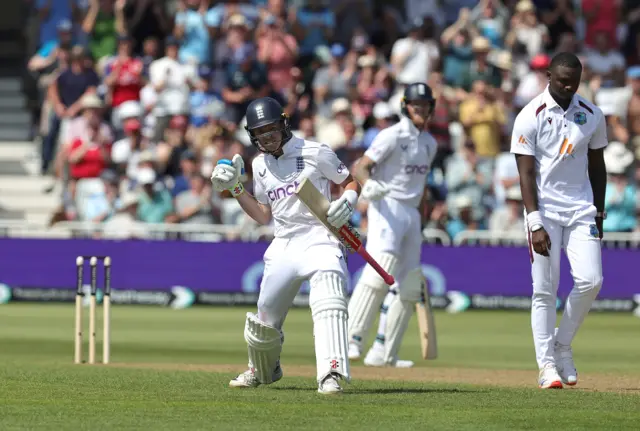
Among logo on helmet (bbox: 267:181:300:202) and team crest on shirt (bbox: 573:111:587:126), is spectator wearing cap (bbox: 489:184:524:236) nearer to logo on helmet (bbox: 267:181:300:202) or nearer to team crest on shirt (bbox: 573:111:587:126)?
team crest on shirt (bbox: 573:111:587:126)

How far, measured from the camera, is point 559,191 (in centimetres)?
1060

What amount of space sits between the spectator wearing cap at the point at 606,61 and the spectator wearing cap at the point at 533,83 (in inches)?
41.9

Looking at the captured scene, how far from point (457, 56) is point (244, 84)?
359cm

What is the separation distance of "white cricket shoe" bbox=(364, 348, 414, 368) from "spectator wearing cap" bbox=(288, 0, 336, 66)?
1161 centimetres

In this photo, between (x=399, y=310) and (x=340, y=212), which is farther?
(x=399, y=310)

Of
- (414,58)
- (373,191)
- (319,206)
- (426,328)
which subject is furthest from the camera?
(414,58)

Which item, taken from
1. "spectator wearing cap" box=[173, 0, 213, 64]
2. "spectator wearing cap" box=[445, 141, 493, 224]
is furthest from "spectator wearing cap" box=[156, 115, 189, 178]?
"spectator wearing cap" box=[445, 141, 493, 224]

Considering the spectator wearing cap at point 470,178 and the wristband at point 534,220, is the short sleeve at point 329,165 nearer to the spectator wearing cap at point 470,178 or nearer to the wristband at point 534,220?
the wristband at point 534,220

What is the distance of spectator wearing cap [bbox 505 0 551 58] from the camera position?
2445 cm

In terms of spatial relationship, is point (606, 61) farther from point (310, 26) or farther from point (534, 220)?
point (534, 220)

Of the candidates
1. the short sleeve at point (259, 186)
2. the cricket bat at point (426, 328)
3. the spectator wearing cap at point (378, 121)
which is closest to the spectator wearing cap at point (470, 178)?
the spectator wearing cap at point (378, 121)

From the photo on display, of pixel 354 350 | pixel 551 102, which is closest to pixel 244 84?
pixel 354 350

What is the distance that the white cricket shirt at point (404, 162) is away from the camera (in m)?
13.4

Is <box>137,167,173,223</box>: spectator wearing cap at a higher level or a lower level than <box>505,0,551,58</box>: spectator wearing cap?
lower
